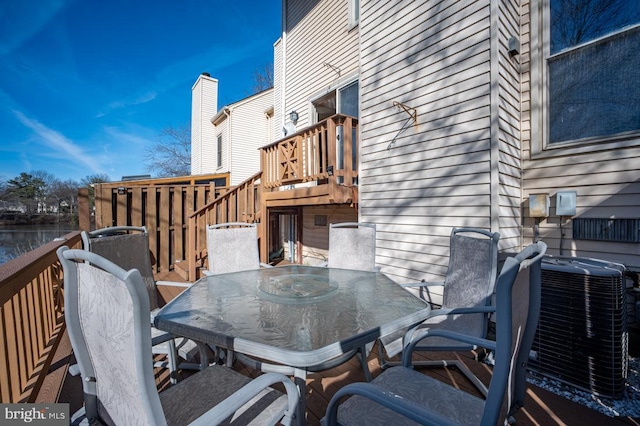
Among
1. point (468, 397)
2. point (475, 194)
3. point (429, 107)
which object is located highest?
point (429, 107)

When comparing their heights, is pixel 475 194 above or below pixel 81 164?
below

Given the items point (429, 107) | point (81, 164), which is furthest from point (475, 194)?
point (81, 164)

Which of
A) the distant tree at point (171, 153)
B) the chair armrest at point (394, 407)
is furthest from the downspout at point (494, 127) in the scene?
the distant tree at point (171, 153)

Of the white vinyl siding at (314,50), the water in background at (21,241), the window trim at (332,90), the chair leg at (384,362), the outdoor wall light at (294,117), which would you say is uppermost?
the white vinyl siding at (314,50)

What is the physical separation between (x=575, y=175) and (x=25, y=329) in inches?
190

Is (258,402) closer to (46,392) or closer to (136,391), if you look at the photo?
(136,391)

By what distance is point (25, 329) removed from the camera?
2.06 meters

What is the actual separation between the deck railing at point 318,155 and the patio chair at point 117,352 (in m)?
3.41

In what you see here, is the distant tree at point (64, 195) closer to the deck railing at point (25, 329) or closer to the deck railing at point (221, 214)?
the deck railing at point (221, 214)

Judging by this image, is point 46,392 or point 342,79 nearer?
point 46,392

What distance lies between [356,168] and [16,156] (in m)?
43.3

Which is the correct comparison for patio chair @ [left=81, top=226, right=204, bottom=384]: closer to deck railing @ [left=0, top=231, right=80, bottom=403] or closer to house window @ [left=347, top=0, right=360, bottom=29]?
deck railing @ [left=0, top=231, right=80, bottom=403]

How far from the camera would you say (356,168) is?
483 centimetres

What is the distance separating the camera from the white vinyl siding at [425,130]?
305 centimetres
